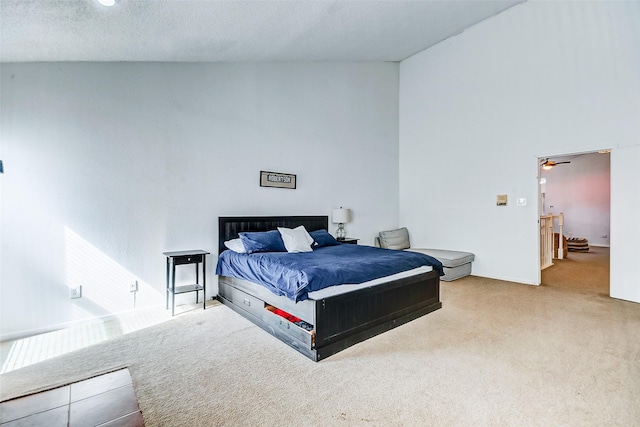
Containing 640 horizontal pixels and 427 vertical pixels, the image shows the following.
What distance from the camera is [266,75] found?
452 cm

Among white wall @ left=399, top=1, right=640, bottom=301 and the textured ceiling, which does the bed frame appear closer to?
white wall @ left=399, top=1, right=640, bottom=301

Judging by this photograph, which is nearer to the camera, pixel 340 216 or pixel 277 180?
pixel 277 180

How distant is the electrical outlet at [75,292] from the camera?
10.1 feet

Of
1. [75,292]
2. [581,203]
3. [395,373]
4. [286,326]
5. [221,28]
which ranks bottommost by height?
[395,373]

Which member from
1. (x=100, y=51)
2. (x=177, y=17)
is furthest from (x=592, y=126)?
(x=100, y=51)

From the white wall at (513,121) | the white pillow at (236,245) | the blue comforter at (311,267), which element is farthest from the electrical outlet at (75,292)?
the white wall at (513,121)

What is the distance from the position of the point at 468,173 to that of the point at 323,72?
10.3 feet

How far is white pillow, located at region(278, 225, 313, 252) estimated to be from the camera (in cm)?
392

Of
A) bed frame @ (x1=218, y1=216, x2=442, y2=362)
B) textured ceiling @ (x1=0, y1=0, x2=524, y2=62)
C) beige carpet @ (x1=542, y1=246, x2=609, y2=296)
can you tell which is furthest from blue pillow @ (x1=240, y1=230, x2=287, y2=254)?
beige carpet @ (x1=542, y1=246, x2=609, y2=296)

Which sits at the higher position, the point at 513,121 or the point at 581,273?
the point at 513,121

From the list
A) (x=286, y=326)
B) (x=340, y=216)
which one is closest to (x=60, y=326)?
(x=286, y=326)

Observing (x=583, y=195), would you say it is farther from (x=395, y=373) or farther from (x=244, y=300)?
(x=244, y=300)

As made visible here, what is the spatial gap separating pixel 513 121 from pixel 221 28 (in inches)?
177

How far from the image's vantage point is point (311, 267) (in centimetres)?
271
